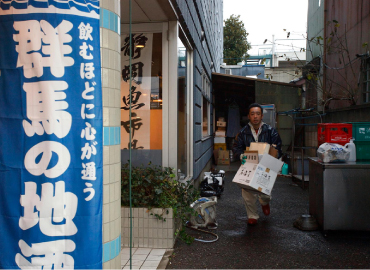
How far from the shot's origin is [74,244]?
102 inches

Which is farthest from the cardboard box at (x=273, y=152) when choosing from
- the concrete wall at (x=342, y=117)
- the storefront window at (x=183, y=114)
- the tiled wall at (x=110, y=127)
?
the tiled wall at (x=110, y=127)

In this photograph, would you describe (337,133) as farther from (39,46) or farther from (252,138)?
(39,46)

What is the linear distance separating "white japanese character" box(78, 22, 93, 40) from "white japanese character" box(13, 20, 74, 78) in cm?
11

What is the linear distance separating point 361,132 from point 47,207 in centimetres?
481

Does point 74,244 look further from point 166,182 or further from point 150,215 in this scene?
point 166,182

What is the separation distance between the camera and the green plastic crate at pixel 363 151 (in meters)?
5.39

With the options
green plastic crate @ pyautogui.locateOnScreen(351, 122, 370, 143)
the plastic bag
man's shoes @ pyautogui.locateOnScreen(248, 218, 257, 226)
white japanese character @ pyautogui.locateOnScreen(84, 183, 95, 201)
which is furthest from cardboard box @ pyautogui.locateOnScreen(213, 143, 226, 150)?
white japanese character @ pyautogui.locateOnScreen(84, 183, 95, 201)

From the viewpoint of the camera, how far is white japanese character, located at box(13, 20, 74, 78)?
2504mm

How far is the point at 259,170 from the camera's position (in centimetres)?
544

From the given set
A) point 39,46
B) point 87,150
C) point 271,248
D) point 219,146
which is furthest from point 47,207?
point 219,146

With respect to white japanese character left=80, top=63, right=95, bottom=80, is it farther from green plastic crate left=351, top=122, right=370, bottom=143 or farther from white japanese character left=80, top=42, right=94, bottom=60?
green plastic crate left=351, top=122, right=370, bottom=143

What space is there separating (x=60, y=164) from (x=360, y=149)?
4.65 meters

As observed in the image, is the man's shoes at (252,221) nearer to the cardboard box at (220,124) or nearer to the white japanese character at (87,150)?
the white japanese character at (87,150)

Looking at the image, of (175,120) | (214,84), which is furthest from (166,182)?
(214,84)
